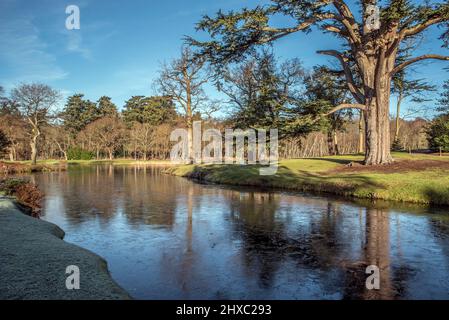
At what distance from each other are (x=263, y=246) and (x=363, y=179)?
12536 mm

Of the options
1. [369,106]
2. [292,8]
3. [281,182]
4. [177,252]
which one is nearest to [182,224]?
[177,252]

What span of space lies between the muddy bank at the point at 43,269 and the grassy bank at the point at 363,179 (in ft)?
49.7

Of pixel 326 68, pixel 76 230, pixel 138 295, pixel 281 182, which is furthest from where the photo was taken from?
pixel 326 68

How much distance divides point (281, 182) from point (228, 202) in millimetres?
6956

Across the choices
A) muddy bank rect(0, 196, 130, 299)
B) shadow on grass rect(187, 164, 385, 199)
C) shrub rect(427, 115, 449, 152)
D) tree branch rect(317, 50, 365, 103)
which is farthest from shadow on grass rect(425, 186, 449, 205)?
muddy bank rect(0, 196, 130, 299)

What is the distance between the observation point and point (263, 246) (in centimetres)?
984

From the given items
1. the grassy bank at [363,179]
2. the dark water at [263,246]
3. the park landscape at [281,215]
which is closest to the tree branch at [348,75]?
the park landscape at [281,215]

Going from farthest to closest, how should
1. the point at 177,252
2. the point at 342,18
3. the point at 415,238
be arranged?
1. the point at 342,18
2. the point at 415,238
3. the point at 177,252

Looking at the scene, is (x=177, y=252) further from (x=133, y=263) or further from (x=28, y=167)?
(x=28, y=167)

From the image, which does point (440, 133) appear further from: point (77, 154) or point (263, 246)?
point (77, 154)

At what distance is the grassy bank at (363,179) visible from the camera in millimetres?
17219

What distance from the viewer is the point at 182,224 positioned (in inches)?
504

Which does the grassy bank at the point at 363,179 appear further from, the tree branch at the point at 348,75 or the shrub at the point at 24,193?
the shrub at the point at 24,193
